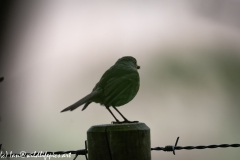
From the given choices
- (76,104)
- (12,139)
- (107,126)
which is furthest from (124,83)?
(12,139)

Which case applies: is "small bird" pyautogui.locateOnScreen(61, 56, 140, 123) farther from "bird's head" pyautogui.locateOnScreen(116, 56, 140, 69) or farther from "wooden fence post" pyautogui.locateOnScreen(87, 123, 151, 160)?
A: "wooden fence post" pyautogui.locateOnScreen(87, 123, 151, 160)

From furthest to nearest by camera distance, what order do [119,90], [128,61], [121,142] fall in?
[128,61] < [119,90] < [121,142]

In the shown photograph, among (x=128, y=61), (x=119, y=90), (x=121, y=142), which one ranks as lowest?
(x=121, y=142)

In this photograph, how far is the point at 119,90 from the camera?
2.72m

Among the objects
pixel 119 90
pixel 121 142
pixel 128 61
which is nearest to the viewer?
pixel 121 142

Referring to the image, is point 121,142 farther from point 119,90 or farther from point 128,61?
point 128,61

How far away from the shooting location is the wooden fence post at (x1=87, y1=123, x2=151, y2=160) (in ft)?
6.86

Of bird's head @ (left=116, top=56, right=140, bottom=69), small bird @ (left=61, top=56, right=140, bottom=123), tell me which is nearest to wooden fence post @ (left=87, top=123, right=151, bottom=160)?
small bird @ (left=61, top=56, right=140, bottom=123)

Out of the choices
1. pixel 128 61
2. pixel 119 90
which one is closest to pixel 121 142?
A: pixel 119 90

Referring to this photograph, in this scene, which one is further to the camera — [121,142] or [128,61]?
[128,61]

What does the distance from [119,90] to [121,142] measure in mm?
683

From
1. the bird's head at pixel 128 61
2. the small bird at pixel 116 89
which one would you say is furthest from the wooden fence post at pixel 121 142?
the bird's head at pixel 128 61

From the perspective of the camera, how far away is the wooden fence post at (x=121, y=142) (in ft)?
6.86

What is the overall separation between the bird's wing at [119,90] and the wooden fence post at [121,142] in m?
0.61
